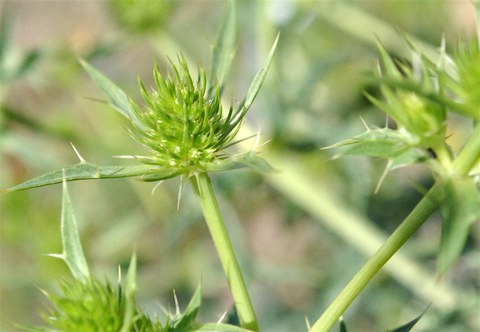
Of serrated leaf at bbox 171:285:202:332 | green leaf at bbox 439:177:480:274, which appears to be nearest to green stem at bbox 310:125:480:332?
green leaf at bbox 439:177:480:274

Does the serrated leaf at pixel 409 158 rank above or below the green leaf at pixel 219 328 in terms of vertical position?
above

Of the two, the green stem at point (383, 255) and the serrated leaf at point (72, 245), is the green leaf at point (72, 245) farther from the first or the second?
the green stem at point (383, 255)

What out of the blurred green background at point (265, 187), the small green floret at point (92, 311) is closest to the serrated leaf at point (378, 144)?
the small green floret at point (92, 311)

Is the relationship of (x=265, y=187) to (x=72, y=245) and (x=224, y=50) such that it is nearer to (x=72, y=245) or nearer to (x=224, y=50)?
(x=224, y=50)

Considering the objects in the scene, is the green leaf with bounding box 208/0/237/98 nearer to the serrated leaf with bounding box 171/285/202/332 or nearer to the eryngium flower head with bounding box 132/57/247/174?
the eryngium flower head with bounding box 132/57/247/174

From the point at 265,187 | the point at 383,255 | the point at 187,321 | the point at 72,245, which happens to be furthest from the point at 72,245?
the point at 265,187

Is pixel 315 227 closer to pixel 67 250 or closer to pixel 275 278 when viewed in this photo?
pixel 275 278
